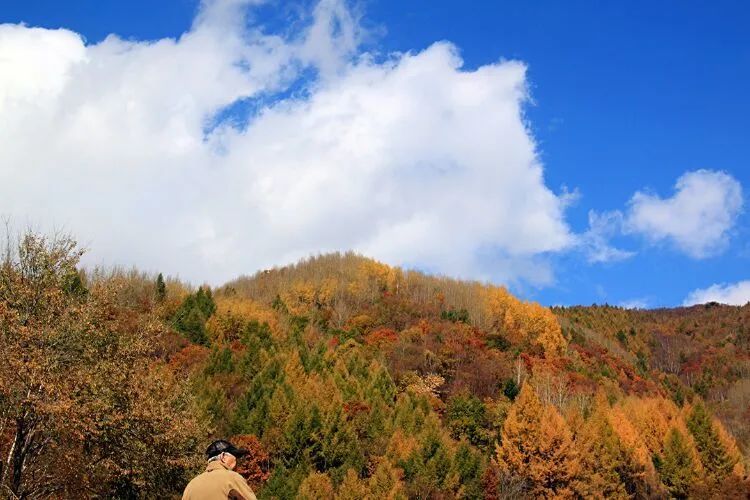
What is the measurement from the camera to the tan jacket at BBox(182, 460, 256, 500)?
6.20 meters

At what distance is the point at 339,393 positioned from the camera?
52.9 metres

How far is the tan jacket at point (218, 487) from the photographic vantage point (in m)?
6.20

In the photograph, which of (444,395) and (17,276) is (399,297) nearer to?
(444,395)

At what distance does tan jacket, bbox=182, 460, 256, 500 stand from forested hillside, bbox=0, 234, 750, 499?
505 inches

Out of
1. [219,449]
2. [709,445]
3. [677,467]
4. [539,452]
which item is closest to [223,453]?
[219,449]

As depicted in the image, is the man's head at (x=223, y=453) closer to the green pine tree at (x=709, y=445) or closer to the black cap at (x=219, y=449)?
the black cap at (x=219, y=449)

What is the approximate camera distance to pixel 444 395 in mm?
72562

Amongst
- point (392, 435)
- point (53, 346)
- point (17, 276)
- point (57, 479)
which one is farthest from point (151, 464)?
point (392, 435)

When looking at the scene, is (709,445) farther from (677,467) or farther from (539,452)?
(539,452)

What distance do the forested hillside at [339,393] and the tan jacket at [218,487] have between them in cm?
1283

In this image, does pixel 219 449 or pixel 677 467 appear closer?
→ pixel 219 449

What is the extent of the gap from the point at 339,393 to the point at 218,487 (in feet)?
156

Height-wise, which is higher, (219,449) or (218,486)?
(219,449)

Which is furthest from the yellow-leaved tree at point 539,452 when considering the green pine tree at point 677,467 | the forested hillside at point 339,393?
the green pine tree at point 677,467
